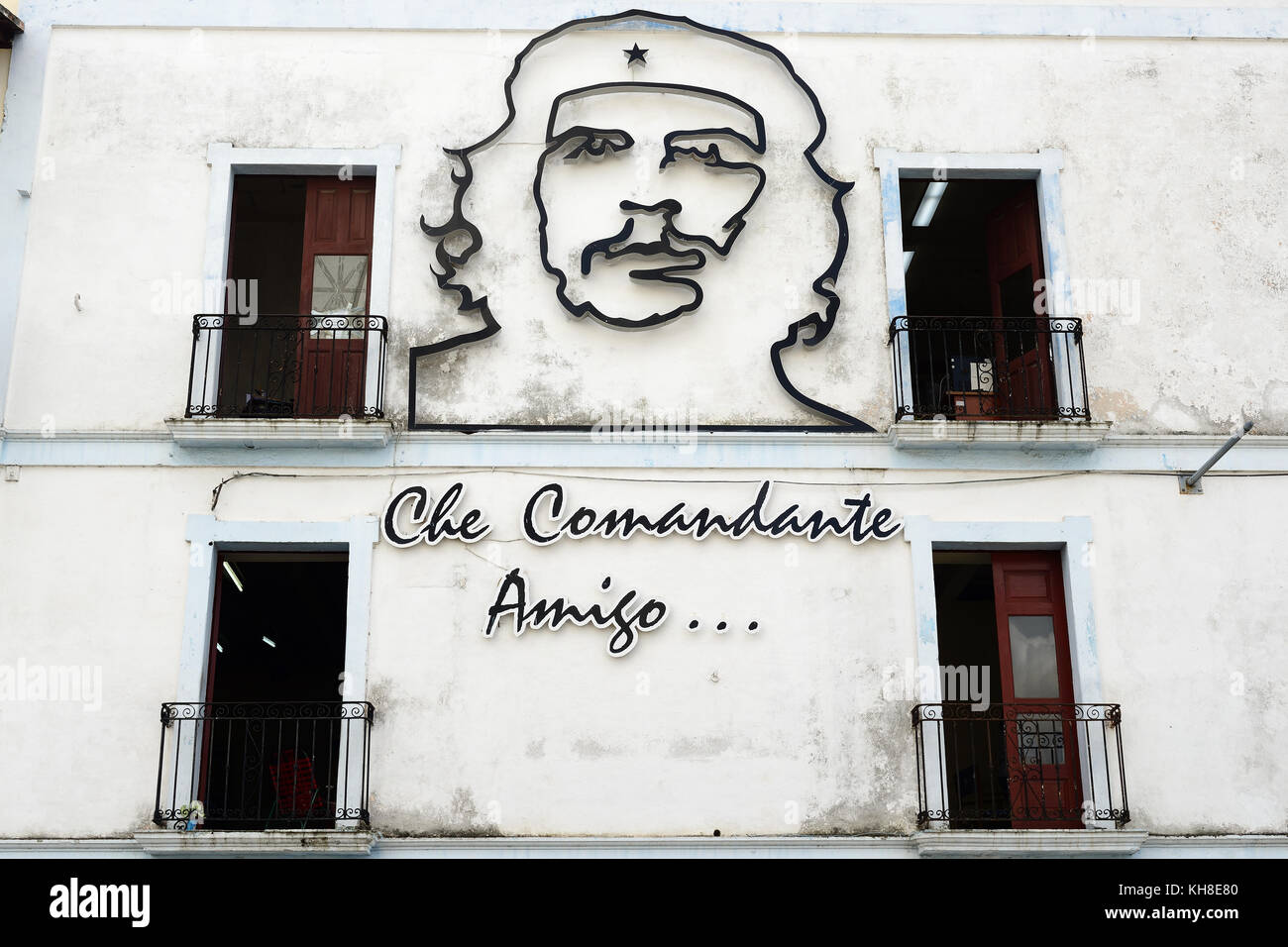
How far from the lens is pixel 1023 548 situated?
503 inches

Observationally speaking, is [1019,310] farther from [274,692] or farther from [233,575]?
[274,692]

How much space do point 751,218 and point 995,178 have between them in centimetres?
240

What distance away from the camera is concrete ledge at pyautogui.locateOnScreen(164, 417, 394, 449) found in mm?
12328

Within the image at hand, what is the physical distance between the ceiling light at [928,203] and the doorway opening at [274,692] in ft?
22.7

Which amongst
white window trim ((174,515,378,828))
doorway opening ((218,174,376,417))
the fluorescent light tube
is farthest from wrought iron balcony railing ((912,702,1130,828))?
the fluorescent light tube

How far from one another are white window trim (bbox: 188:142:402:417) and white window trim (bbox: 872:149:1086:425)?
455 cm

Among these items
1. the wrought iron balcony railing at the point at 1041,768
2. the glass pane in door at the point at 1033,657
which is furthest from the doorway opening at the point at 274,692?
the glass pane in door at the point at 1033,657

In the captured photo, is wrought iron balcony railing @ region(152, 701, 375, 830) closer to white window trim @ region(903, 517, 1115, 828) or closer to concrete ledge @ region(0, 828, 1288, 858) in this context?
concrete ledge @ region(0, 828, 1288, 858)

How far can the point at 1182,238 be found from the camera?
1358 cm

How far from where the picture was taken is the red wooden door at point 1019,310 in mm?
13203
